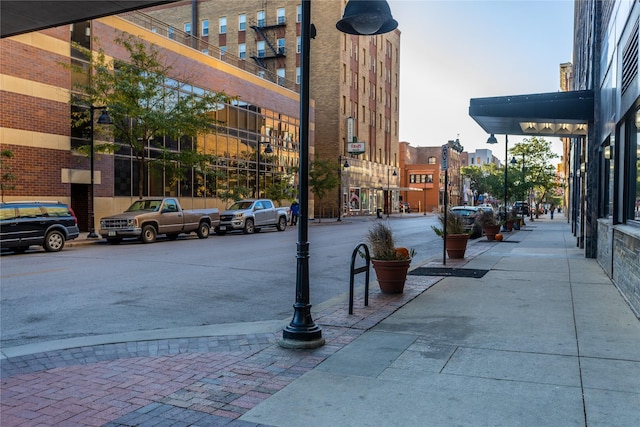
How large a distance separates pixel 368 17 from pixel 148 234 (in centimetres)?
1724

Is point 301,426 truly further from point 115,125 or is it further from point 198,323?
point 115,125

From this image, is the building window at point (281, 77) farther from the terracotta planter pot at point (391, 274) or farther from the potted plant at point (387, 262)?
the terracotta planter pot at point (391, 274)

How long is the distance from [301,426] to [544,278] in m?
8.58

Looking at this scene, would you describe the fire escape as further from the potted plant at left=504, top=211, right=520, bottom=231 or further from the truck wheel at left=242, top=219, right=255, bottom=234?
the potted plant at left=504, top=211, right=520, bottom=231

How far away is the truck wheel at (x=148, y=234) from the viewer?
21375 mm

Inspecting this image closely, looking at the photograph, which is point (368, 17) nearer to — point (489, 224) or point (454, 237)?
point (454, 237)

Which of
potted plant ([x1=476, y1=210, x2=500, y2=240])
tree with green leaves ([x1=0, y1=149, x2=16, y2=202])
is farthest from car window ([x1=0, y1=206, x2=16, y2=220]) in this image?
potted plant ([x1=476, y1=210, x2=500, y2=240])

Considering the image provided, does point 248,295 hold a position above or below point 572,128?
below

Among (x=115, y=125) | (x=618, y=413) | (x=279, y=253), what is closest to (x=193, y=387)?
(x=618, y=413)

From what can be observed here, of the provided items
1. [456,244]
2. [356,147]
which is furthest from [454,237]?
[356,147]

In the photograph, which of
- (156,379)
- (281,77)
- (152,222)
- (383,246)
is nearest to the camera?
(156,379)

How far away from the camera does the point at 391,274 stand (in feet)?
30.3

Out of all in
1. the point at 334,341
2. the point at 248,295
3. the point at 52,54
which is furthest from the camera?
the point at 52,54

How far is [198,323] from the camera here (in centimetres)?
754
